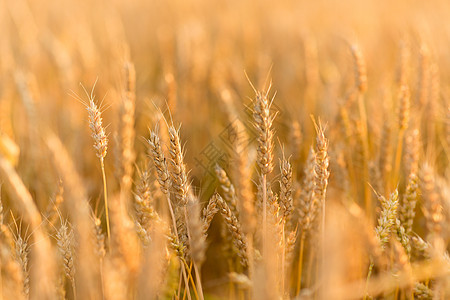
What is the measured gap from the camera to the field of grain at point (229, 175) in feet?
3.33

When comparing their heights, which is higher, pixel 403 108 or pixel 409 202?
pixel 403 108

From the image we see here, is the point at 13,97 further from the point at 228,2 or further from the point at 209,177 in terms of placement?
Result: the point at 228,2

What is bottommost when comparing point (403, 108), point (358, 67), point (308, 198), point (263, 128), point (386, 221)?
point (386, 221)

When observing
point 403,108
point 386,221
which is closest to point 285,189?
point 386,221

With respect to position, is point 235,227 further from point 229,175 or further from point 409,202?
point 409,202

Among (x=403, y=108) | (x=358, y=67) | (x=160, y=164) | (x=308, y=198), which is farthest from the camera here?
(x=358, y=67)

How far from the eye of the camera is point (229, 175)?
1.76 meters

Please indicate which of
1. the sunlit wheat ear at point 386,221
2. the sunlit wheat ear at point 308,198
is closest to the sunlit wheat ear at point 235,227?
the sunlit wheat ear at point 308,198

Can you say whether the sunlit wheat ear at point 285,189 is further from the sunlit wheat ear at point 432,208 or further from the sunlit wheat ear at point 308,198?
the sunlit wheat ear at point 432,208

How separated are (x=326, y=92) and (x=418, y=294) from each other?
4.73 ft

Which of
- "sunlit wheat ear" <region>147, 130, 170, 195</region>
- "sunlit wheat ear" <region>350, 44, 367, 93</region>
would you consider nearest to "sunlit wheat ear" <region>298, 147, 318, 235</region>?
"sunlit wheat ear" <region>147, 130, 170, 195</region>

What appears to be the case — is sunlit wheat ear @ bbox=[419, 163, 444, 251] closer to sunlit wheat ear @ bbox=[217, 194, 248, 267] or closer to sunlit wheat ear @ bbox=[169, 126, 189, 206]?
sunlit wheat ear @ bbox=[217, 194, 248, 267]

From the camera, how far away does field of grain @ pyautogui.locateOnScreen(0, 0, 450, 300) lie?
1.01m

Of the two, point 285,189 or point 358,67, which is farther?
point 358,67
